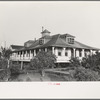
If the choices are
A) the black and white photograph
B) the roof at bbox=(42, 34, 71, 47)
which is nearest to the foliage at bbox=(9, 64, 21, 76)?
the black and white photograph

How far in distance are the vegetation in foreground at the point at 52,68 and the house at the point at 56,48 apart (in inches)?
5.9

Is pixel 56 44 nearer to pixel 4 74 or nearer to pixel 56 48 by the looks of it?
pixel 56 48

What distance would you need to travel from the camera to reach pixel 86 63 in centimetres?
417

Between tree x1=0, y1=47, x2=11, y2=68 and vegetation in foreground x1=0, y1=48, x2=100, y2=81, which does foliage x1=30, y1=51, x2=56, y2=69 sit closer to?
vegetation in foreground x1=0, y1=48, x2=100, y2=81

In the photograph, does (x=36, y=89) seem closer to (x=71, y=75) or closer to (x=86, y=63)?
(x=71, y=75)

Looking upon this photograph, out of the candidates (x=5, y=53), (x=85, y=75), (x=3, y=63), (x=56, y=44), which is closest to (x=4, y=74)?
(x=3, y=63)

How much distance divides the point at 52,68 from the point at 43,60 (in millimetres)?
339

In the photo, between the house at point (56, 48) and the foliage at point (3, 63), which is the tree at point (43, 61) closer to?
the house at point (56, 48)

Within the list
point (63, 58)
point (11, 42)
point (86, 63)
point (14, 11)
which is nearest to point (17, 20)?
point (14, 11)

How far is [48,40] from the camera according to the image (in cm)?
440

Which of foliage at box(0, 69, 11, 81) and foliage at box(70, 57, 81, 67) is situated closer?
foliage at box(0, 69, 11, 81)

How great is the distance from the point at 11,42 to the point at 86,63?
2.15 meters

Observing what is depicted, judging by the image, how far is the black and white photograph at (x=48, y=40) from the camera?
161 inches

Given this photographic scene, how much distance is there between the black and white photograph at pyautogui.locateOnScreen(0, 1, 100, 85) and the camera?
408 centimetres
